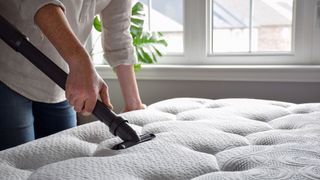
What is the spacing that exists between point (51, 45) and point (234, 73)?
1.01 meters

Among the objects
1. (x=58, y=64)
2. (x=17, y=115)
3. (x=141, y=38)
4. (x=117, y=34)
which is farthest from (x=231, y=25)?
(x=17, y=115)

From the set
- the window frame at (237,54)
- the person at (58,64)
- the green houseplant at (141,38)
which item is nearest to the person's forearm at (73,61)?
the person at (58,64)

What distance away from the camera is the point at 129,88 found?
4.09 feet

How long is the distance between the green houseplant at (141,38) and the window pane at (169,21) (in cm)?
18

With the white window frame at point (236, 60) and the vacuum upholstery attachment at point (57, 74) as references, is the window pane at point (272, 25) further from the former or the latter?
the vacuum upholstery attachment at point (57, 74)

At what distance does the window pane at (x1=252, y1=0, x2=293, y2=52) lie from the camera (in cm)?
194

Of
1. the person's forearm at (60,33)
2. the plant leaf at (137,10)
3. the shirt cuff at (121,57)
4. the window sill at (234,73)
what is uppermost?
the plant leaf at (137,10)

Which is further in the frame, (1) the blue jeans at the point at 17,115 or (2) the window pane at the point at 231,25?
(2) the window pane at the point at 231,25

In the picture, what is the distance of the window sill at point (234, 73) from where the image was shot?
1.71 m

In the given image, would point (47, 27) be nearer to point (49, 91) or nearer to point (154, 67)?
point (49, 91)

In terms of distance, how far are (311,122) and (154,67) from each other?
1120 mm

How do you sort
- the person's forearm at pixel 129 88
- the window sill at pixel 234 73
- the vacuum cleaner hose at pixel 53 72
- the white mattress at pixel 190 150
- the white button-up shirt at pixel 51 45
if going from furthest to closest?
1. the window sill at pixel 234 73
2. the person's forearm at pixel 129 88
3. the white button-up shirt at pixel 51 45
4. the vacuum cleaner hose at pixel 53 72
5. the white mattress at pixel 190 150

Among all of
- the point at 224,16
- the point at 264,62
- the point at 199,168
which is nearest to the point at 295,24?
the point at 264,62

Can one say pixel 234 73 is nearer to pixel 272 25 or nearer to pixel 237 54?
pixel 237 54
